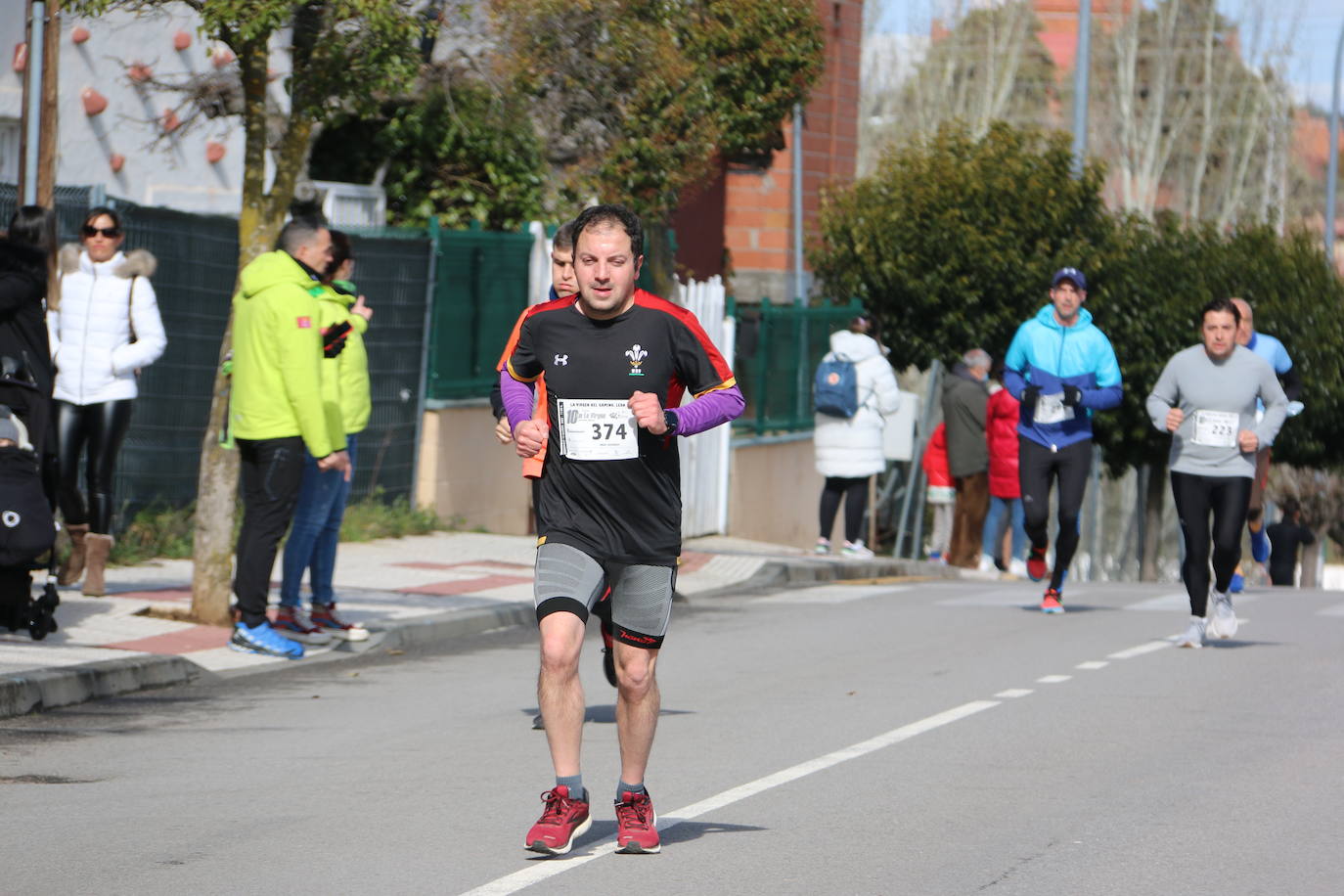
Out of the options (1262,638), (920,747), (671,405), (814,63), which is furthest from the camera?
(814,63)

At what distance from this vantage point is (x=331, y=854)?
651 centimetres

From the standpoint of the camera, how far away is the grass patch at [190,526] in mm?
14531

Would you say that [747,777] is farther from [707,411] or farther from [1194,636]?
[1194,636]

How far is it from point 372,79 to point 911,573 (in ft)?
31.8

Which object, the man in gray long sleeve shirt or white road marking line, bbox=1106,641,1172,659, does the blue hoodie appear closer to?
the man in gray long sleeve shirt

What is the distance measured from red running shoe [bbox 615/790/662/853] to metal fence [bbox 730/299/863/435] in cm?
1616

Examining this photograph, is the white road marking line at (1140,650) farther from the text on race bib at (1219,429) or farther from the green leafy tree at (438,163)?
the green leafy tree at (438,163)

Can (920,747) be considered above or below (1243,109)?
below

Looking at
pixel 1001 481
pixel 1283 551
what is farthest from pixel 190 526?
pixel 1283 551

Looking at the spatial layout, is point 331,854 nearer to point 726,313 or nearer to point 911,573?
point 911,573

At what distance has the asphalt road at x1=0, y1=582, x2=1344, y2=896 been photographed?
6.39 m

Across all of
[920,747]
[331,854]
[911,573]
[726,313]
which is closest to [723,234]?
[726,313]

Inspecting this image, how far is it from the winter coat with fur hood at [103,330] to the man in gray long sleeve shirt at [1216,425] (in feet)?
18.8

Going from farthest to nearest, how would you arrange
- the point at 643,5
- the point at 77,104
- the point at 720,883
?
1. the point at 77,104
2. the point at 643,5
3. the point at 720,883
